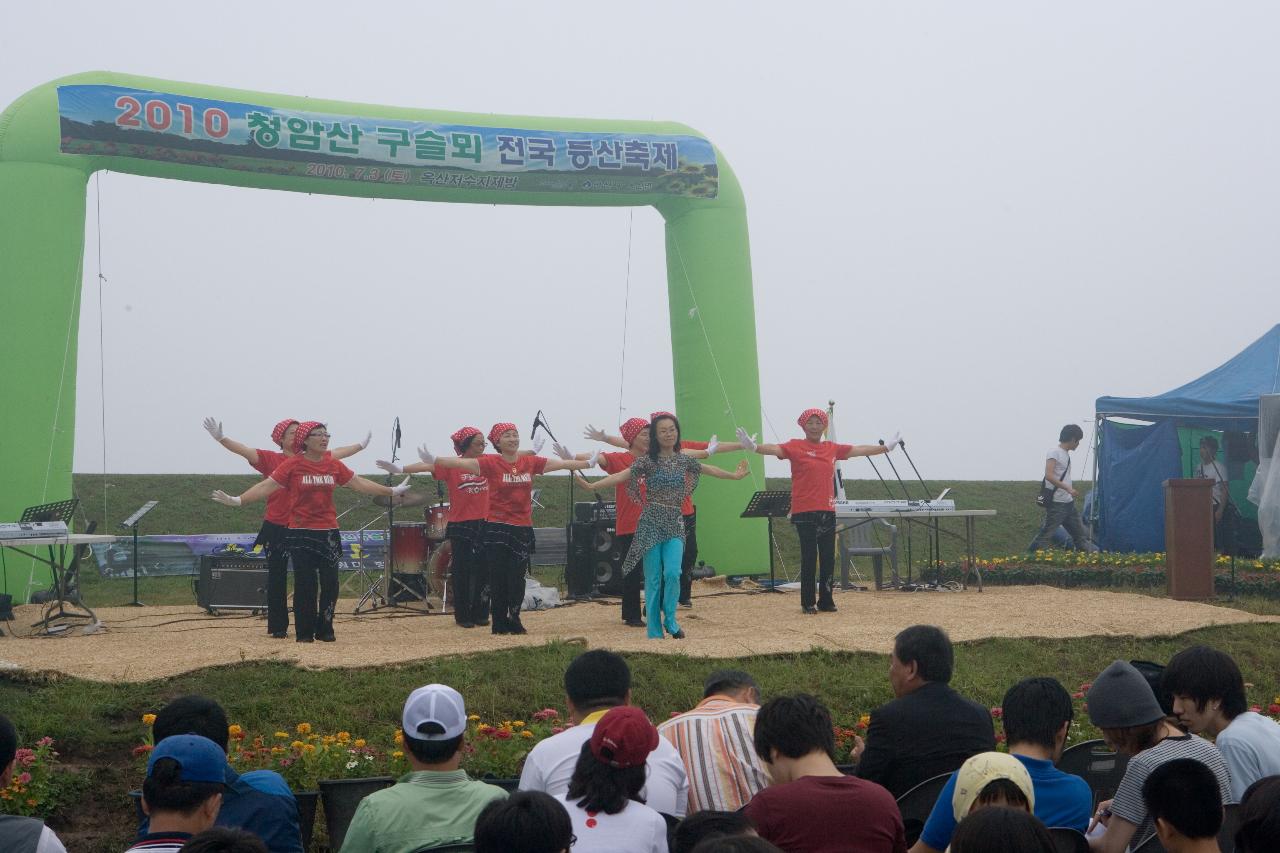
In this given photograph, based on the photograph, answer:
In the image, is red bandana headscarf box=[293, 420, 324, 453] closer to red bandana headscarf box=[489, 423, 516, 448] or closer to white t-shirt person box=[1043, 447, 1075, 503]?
red bandana headscarf box=[489, 423, 516, 448]

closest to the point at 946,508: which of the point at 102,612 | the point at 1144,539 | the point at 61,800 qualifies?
the point at 1144,539

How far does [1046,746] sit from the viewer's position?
A: 3.76 meters

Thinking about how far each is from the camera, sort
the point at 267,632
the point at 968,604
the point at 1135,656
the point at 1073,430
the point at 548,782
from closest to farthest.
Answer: the point at 548,782 → the point at 1135,656 → the point at 267,632 → the point at 968,604 → the point at 1073,430

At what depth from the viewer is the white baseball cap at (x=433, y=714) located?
3508 mm

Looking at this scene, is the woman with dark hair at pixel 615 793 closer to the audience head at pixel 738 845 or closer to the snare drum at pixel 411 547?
the audience head at pixel 738 845

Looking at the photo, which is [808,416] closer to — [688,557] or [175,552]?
[688,557]

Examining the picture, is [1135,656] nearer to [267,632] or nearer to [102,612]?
[267,632]

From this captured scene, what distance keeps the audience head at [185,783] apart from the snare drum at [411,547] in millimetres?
8712

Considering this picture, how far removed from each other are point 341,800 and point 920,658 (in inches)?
86.3

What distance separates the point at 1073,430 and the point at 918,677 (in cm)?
1175

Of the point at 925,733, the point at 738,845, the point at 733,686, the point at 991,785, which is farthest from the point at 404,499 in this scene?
the point at 738,845

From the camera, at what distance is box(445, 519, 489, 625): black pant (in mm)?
10281

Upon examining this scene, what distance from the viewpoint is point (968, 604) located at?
11.3 meters

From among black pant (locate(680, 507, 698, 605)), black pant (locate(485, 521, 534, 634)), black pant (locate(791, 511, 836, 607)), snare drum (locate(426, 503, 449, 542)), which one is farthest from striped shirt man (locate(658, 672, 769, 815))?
snare drum (locate(426, 503, 449, 542))
